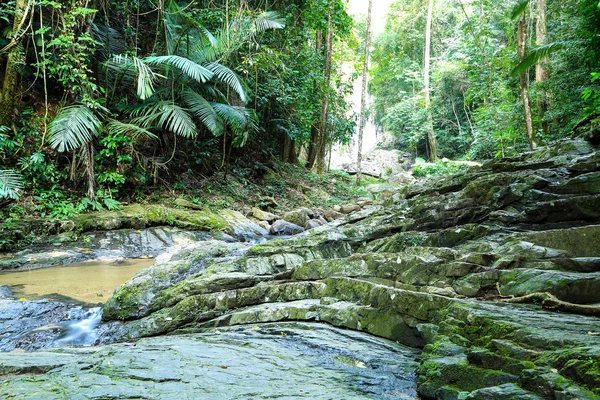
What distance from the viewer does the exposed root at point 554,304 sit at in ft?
8.40

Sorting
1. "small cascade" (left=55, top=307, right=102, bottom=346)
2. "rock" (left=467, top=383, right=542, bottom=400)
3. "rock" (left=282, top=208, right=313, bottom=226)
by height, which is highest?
"rock" (left=282, top=208, right=313, bottom=226)

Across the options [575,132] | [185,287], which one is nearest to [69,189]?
[185,287]

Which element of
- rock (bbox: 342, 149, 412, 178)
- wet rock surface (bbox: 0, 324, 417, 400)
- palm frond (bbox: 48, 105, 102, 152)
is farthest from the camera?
rock (bbox: 342, 149, 412, 178)

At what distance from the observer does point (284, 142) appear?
18.4 meters

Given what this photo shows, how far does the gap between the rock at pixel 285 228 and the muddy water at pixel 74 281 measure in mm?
4288

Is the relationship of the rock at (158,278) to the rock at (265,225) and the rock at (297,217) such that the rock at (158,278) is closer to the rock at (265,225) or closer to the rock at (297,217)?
the rock at (265,225)

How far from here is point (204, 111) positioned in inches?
439

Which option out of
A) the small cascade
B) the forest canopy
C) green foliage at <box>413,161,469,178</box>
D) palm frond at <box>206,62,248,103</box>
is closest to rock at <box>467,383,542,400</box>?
the small cascade

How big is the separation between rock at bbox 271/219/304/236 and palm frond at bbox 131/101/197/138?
3476 millimetres

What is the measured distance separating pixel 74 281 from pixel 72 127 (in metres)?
4.17

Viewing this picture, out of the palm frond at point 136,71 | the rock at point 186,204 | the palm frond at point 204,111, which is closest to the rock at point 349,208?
the rock at point 186,204

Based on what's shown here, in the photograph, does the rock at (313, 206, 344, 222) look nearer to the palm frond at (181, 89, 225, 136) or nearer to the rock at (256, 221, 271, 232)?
the rock at (256, 221, 271, 232)

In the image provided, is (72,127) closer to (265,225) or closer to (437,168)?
Result: (265,225)

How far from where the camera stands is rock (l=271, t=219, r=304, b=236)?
11.3m
